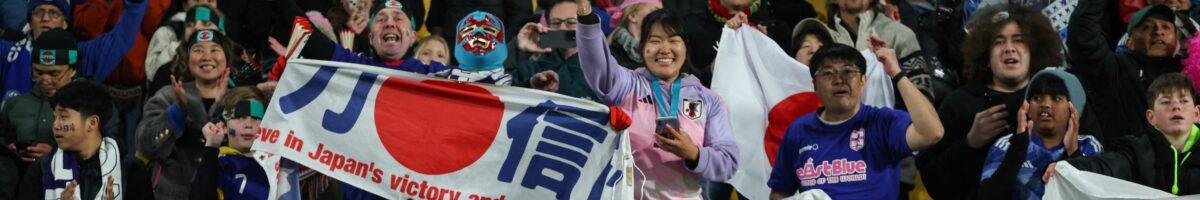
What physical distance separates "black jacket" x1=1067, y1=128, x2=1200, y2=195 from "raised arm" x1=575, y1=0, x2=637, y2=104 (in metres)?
2.10

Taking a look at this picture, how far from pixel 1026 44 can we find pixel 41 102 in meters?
5.82

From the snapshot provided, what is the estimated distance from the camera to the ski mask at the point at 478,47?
8617 millimetres

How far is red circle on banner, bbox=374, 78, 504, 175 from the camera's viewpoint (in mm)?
8344

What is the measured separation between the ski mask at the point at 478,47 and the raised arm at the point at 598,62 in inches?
28.7

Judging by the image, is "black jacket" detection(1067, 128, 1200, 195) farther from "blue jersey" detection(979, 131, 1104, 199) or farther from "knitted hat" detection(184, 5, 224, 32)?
"knitted hat" detection(184, 5, 224, 32)

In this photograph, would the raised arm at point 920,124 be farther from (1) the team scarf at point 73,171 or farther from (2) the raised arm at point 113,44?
(2) the raised arm at point 113,44

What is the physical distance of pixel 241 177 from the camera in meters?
9.00

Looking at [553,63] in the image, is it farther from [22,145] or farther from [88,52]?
[88,52]

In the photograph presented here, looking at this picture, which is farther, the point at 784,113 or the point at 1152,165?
the point at 784,113

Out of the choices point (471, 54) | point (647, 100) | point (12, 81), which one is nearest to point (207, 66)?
point (12, 81)

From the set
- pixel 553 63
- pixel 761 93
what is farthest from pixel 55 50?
pixel 761 93

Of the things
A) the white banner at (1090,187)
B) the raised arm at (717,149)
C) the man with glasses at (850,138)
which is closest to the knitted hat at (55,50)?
the raised arm at (717,149)

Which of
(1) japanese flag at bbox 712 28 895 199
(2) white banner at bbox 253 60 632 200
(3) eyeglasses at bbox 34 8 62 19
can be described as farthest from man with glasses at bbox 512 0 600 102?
(3) eyeglasses at bbox 34 8 62 19

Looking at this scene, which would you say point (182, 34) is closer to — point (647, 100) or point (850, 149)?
point (647, 100)
